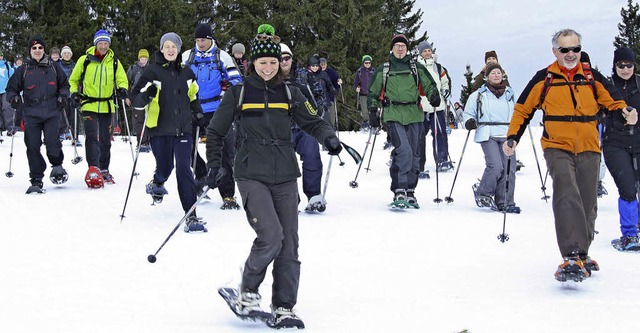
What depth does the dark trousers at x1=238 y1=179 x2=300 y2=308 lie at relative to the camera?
5121mm

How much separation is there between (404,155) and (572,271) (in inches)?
174

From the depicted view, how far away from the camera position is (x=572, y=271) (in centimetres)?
609

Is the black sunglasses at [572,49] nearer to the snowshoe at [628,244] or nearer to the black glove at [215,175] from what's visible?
the snowshoe at [628,244]

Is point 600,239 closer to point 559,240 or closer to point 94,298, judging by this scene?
point 559,240

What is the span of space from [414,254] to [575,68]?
7.84 feet

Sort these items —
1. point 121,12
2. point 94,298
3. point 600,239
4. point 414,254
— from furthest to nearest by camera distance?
point 121,12 < point 600,239 < point 414,254 < point 94,298

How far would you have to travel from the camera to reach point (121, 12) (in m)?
38.0

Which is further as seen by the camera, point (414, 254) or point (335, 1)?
point (335, 1)

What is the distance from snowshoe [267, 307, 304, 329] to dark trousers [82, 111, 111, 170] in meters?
7.78

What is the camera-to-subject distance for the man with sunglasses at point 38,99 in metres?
11.4

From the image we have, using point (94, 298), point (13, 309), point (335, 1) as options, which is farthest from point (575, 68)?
point (335, 1)

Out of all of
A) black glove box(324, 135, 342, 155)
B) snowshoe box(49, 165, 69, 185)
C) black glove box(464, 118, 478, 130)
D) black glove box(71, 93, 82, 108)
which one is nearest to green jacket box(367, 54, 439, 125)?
black glove box(464, 118, 478, 130)

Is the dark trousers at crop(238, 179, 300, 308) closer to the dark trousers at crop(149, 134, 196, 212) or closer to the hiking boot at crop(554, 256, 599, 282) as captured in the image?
the hiking boot at crop(554, 256, 599, 282)

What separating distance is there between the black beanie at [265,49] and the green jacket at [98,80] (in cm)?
701
